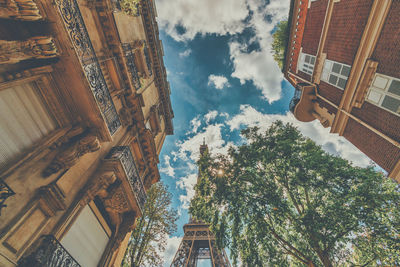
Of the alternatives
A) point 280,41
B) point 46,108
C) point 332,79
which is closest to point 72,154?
point 46,108

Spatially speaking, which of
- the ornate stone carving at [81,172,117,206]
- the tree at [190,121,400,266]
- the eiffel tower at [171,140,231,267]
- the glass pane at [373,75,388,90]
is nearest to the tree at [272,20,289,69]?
the tree at [190,121,400,266]

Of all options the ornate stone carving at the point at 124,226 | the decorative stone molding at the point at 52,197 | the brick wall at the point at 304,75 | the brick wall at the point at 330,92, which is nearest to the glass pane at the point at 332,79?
the brick wall at the point at 330,92

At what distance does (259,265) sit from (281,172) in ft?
19.9

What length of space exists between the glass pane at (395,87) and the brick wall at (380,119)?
0.91 meters

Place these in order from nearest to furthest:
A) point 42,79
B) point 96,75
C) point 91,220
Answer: point 42,79
point 96,75
point 91,220

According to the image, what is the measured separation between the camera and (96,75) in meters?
6.28

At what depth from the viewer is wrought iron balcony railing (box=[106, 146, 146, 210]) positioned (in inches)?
302

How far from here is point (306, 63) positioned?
1355 cm

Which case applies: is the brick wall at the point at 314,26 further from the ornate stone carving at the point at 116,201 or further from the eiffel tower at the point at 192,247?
the eiffel tower at the point at 192,247

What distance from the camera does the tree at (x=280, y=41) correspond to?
1633 cm

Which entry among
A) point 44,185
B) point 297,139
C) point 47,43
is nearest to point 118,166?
point 44,185

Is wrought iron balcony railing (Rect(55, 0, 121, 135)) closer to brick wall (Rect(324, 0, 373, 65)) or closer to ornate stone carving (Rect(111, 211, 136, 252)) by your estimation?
ornate stone carving (Rect(111, 211, 136, 252))

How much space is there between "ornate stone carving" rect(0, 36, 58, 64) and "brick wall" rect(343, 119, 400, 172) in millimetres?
13323

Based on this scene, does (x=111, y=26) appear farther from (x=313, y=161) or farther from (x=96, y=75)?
(x=313, y=161)
